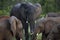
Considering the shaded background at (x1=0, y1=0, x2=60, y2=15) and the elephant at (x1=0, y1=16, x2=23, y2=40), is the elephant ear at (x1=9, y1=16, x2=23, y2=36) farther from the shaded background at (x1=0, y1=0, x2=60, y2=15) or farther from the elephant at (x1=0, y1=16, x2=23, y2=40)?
the shaded background at (x1=0, y1=0, x2=60, y2=15)

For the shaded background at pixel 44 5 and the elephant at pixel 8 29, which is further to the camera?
the shaded background at pixel 44 5

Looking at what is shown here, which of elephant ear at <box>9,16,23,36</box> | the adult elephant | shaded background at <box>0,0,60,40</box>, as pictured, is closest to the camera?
elephant ear at <box>9,16,23,36</box>

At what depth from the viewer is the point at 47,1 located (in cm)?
1836

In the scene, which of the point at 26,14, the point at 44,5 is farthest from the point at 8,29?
the point at 44,5

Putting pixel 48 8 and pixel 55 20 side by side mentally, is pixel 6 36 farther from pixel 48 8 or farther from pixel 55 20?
pixel 48 8

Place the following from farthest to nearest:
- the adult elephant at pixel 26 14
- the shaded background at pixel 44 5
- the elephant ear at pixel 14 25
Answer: the shaded background at pixel 44 5, the adult elephant at pixel 26 14, the elephant ear at pixel 14 25

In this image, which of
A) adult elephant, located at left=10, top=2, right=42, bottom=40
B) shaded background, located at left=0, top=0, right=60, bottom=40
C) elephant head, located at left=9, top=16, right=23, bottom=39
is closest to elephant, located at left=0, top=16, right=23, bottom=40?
elephant head, located at left=9, top=16, right=23, bottom=39

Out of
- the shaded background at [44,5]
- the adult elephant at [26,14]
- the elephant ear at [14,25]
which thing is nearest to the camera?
Answer: the elephant ear at [14,25]

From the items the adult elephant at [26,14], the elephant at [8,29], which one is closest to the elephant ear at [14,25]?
the elephant at [8,29]

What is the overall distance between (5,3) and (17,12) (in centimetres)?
547

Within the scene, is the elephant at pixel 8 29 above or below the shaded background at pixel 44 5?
above

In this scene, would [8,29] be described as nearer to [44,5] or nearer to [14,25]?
[14,25]

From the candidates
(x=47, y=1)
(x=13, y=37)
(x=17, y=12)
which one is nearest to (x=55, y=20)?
(x=13, y=37)

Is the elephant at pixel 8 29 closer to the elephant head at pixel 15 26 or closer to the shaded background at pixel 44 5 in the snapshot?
the elephant head at pixel 15 26
